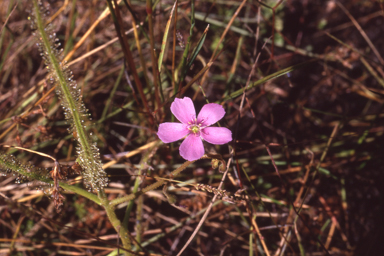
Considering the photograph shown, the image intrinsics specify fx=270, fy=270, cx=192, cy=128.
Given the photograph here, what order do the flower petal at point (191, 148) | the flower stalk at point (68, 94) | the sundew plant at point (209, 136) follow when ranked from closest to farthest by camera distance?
the flower stalk at point (68, 94), the flower petal at point (191, 148), the sundew plant at point (209, 136)

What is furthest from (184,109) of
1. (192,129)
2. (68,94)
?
(68,94)

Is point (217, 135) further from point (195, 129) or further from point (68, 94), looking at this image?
point (68, 94)

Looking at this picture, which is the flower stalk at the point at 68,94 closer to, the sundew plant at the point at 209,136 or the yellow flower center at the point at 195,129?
the sundew plant at the point at 209,136

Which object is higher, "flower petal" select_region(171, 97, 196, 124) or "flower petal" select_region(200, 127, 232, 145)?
"flower petal" select_region(171, 97, 196, 124)

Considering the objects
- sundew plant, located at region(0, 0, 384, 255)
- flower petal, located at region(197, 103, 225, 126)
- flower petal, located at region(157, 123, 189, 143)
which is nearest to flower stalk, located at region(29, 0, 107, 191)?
sundew plant, located at region(0, 0, 384, 255)

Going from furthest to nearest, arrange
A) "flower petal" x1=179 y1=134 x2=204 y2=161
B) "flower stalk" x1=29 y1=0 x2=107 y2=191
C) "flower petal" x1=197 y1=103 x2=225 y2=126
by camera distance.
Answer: "flower petal" x1=197 y1=103 x2=225 y2=126 → "flower petal" x1=179 y1=134 x2=204 y2=161 → "flower stalk" x1=29 y1=0 x2=107 y2=191

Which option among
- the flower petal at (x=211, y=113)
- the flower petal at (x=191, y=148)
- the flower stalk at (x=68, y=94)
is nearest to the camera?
the flower stalk at (x=68, y=94)

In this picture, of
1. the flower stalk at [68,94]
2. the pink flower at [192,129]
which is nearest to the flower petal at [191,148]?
the pink flower at [192,129]

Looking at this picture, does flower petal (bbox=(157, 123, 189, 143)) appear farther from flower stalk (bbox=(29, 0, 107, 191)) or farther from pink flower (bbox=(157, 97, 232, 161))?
flower stalk (bbox=(29, 0, 107, 191))
